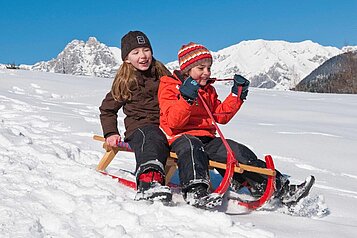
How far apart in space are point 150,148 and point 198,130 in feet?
1.28

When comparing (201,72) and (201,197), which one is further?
(201,72)

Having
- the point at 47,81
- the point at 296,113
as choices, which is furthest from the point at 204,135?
the point at 47,81

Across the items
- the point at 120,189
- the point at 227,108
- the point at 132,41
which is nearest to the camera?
the point at 120,189

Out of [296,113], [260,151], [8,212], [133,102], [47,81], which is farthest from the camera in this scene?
[47,81]

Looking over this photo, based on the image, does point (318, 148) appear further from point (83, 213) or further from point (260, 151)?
point (83, 213)

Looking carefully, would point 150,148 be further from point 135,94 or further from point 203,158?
point 135,94

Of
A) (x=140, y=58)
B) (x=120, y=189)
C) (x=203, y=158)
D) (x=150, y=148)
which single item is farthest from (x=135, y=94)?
(x=203, y=158)

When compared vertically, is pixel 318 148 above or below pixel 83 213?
above

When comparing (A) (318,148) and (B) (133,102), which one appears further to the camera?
(A) (318,148)

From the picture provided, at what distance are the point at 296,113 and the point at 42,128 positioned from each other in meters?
5.27

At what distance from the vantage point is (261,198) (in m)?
2.91

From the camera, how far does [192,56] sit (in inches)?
131

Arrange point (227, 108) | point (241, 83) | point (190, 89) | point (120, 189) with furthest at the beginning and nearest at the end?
point (227, 108) → point (241, 83) → point (120, 189) → point (190, 89)

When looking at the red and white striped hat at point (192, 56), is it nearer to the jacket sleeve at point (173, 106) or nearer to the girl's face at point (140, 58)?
the jacket sleeve at point (173, 106)
